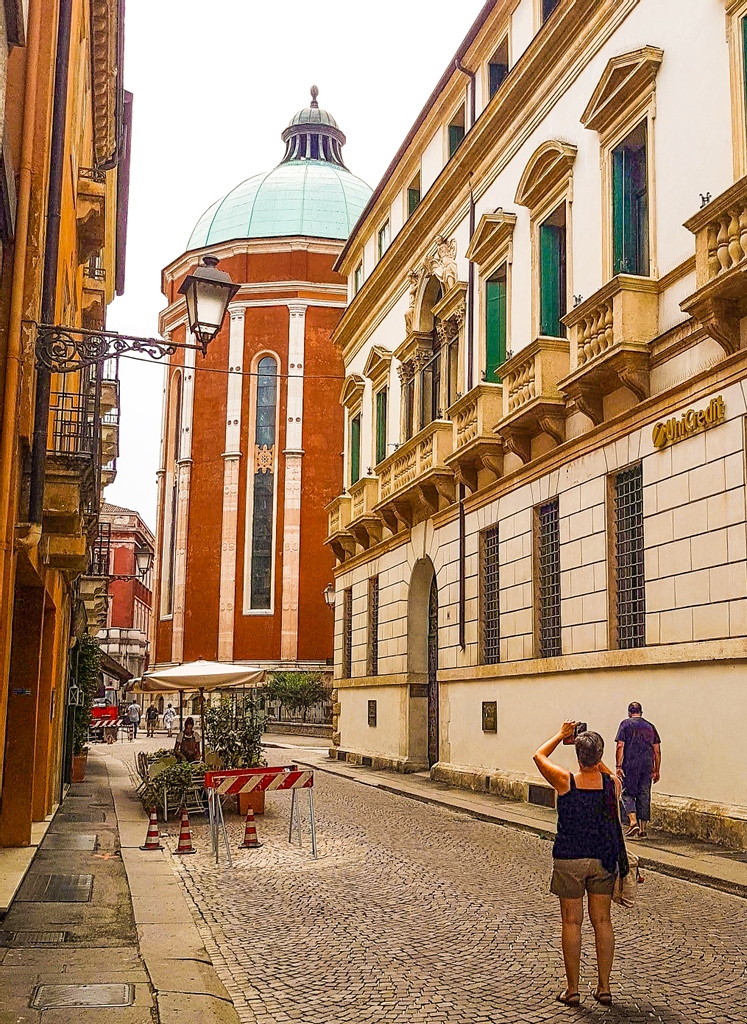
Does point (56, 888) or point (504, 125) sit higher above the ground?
point (504, 125)

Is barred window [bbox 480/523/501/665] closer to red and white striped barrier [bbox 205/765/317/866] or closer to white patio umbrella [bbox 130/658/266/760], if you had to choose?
white patio umbrella [bbox 130/658/266/760]

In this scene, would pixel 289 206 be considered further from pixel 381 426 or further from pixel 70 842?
pixel 70 842

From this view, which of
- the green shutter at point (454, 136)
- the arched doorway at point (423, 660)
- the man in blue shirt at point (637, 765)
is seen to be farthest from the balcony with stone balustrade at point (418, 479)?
the man in blue shirt at point (637, 765)

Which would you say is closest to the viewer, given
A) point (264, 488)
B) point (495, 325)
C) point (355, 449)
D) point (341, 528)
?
point (495, 325)

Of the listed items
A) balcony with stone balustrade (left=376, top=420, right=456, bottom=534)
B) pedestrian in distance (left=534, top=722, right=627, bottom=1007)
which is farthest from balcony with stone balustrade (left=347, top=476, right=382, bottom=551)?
pedestrian in distance (left=534, top=722, right=627, bottom=1007)

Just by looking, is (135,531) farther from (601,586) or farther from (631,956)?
(631,956)

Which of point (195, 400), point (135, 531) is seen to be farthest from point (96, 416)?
point (135, 531)

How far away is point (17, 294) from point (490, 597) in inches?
521

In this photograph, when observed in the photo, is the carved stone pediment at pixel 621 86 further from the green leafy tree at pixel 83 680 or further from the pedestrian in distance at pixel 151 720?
the pedestrian in distance at pixel 151 720

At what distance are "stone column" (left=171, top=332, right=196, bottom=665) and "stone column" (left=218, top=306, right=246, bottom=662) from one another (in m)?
1.94

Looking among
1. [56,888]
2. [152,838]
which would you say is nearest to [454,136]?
[152,838]

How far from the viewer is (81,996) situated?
20.8ft

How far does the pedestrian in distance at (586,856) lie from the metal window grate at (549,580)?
10598 millimetres

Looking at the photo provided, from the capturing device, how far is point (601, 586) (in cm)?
1548
